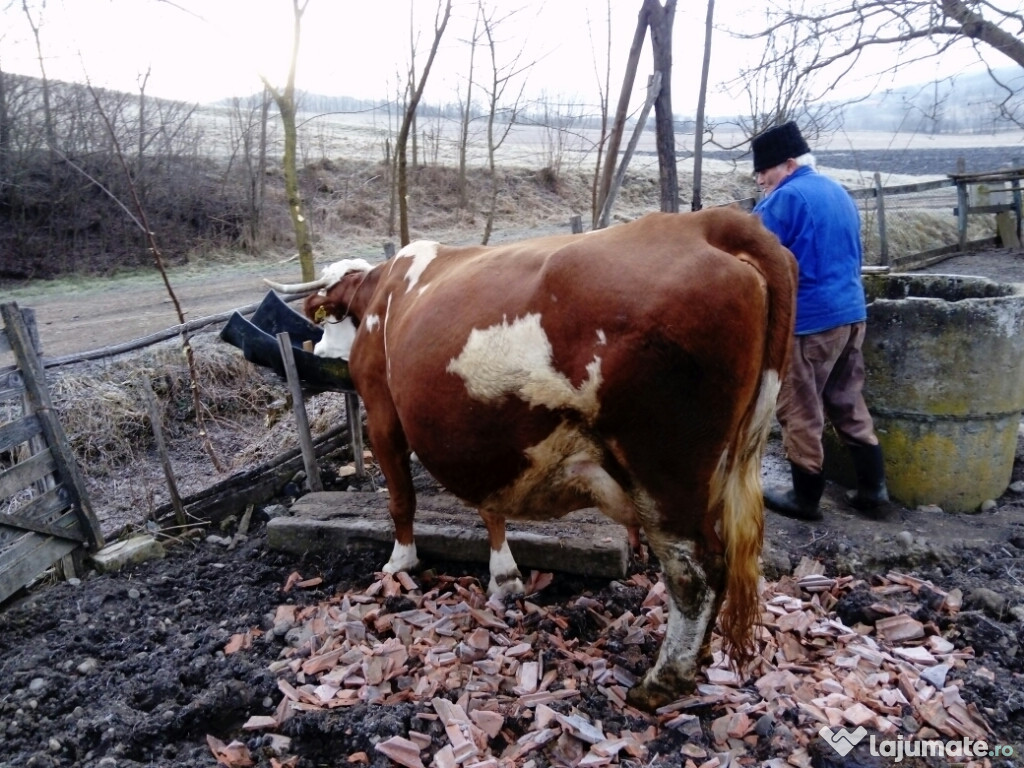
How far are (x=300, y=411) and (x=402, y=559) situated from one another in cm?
155

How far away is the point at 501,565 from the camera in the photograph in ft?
13.6

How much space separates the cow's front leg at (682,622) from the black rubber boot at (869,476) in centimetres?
188

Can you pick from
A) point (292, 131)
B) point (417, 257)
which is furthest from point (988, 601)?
point (292, 131)

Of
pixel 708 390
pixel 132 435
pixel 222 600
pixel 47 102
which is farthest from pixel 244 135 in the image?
pixel 708 390

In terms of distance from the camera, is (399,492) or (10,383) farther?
(10,383)

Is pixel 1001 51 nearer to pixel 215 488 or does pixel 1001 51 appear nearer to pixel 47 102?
pixel 215 488

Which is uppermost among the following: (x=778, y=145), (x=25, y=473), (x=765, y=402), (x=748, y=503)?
(x=778, y=145)

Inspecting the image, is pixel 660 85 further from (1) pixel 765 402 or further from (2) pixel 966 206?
(2) pixel 966 206

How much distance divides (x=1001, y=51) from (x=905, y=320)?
8579 millimetres

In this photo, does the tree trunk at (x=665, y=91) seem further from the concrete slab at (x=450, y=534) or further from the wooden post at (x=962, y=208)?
the wooden post at (x=962, y=208)

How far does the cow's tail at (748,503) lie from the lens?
2.97 meters

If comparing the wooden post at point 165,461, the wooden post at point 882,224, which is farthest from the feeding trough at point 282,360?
the wooden post at point 882,224

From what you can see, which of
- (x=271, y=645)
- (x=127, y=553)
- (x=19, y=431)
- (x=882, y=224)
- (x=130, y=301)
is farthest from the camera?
(x=882, y=224)

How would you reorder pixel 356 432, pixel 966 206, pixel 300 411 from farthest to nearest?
1. pixel 966 206
2. pixel 356 432
3. pixel 300 411
